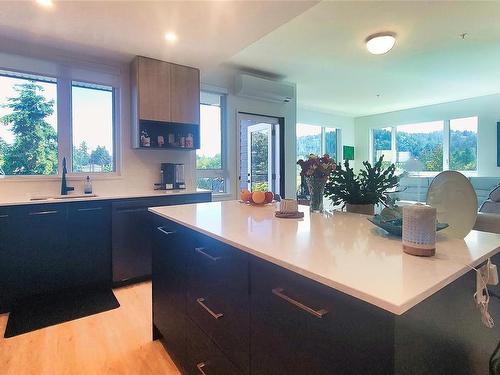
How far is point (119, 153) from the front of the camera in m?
3.51

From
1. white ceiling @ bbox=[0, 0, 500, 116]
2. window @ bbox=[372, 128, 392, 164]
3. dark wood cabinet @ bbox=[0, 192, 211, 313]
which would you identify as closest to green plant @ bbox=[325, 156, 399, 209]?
white ceiling @ bbox=[0, 0, 500, 116]

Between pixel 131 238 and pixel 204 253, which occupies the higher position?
pixel 204 253

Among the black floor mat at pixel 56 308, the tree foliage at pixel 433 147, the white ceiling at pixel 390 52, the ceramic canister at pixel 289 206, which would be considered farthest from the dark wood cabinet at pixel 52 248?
the tree foliage at pixel 433 147

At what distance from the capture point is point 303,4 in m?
2.22

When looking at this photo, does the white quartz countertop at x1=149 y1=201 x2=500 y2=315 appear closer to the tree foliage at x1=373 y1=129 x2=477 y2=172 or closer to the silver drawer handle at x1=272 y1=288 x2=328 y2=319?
the silver drawer handle at x1=272 y1=288 x2=328 y2=319

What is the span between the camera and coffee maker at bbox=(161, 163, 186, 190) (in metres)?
3.70

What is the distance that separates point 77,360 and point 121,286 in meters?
1.20

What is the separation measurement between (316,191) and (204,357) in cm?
108

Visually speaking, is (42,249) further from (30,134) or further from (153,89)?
(153,89)

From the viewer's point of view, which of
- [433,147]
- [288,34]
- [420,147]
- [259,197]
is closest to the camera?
[259,197]

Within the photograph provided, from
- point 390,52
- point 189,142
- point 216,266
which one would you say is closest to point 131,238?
point 189,142

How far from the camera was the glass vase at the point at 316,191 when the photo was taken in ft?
5.75

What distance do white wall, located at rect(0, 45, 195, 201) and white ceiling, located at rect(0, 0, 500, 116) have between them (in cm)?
17

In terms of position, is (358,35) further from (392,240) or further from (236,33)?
(392,240)
